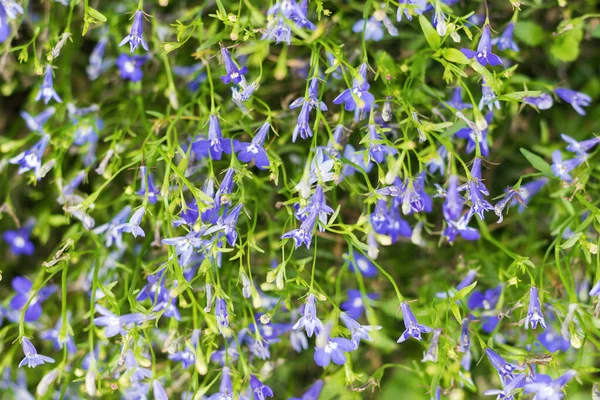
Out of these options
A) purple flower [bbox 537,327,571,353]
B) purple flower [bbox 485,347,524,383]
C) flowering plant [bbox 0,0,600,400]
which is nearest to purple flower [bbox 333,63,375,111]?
flowering plant [bbox 0,0,600,400]

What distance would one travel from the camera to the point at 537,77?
2.06 meters

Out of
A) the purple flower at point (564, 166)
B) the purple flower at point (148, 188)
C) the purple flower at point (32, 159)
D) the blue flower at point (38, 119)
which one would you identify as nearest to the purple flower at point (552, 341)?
the purple flower at point (564, 166)

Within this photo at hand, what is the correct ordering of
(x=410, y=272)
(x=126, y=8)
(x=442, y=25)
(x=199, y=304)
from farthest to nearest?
(x=410, y=272) → (x=126, y=8) → (x=199, y=304) → (x=442, y=25)

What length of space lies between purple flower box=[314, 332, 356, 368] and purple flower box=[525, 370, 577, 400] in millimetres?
438

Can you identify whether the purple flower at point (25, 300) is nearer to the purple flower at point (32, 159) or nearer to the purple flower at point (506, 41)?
the purple flower at point (32, 159)

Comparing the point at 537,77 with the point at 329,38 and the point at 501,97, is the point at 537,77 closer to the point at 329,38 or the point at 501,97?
the point at 501,97

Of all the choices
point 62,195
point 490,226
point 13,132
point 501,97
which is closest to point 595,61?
point 490,226

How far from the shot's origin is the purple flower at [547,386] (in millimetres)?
1470

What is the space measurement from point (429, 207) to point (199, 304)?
2.25 ft

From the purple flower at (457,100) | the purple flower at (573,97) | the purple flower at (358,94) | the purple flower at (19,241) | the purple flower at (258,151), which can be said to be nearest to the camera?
the purple flower at (358,94)

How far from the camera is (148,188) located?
1.60m

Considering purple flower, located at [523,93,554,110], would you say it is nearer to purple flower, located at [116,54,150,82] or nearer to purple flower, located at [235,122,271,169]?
purple flower, located at [235,122,271,169]

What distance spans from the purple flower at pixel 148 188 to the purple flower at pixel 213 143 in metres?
0.14

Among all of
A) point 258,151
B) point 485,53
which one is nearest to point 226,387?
point 258,151
